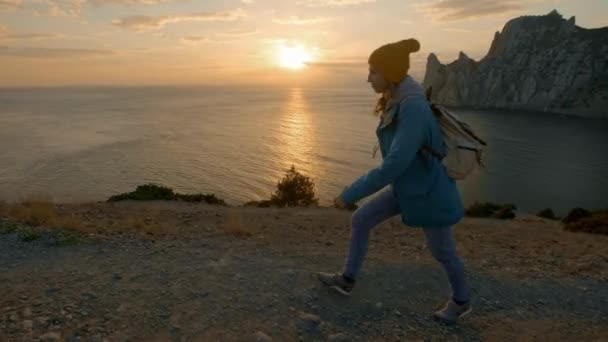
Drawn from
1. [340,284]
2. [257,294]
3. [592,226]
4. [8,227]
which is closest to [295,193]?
[592,226]

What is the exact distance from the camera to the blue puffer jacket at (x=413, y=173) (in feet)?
10.6

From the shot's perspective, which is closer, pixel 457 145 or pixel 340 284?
pixel 457 145

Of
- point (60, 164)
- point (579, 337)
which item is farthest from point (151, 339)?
point (60, 164)

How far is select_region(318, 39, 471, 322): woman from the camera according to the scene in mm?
3244

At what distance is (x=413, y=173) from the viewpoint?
3502 millimetres

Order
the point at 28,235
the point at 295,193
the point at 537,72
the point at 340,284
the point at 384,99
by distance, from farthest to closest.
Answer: the point at 537,72
the point at 295,193
the point at 28,235
the point at 340,284
the point at 384,99

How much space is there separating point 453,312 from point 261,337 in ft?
6.20

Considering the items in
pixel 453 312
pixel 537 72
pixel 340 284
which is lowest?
pixel 453 312

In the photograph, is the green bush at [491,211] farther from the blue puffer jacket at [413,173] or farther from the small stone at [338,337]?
the blue puffer jacket at [413,173]

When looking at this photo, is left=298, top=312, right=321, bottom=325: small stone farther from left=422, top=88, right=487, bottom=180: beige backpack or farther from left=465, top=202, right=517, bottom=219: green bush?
left=465, top=202, right=517, bottom=219: green bush

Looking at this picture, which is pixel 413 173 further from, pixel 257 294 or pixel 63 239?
pixel 63 239

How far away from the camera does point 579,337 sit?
14.3 ft

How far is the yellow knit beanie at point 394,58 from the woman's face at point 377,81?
4cm

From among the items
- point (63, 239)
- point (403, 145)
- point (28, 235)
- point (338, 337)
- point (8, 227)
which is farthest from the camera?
point (8, 227)
